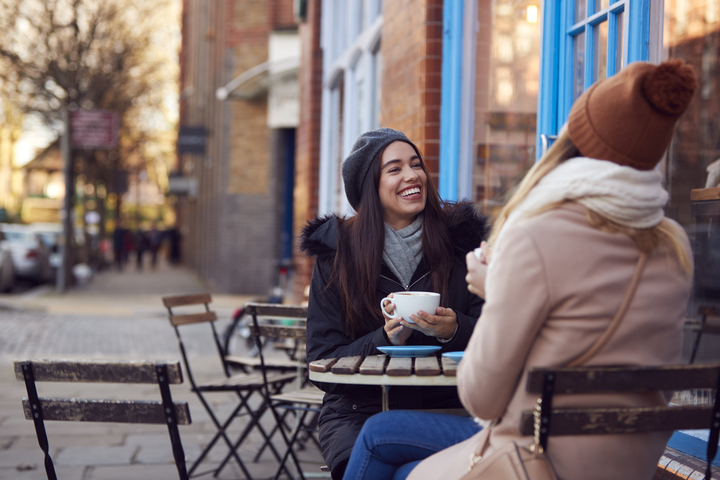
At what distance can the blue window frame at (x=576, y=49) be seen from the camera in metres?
3.31

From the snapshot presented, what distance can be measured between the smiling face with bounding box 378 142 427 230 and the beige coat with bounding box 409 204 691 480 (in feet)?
4.40

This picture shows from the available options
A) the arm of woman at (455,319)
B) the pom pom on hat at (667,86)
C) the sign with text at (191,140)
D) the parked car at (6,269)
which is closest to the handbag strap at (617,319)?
the pom pom on hat at (667,86)

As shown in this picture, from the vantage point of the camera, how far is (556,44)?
12.7ft

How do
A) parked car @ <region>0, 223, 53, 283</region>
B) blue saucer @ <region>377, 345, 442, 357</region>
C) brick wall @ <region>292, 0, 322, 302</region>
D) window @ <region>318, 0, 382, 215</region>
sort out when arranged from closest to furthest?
blue saucer @ <region>377, 345, 442, 357</region>, window @ <region>318, 0, 382, 215</region>, brick wall @ <region>292, 0, 322, 302</region>, parked car @ <region>0, 223, 53, 283</region>

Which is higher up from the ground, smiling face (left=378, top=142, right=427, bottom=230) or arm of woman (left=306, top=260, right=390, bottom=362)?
smiling face (left=378, top=142, right=427, bottom=230)

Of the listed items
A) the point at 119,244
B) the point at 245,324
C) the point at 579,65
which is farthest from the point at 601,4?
the point at 119,244

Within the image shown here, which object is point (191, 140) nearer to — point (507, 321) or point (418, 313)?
point (418, 313)

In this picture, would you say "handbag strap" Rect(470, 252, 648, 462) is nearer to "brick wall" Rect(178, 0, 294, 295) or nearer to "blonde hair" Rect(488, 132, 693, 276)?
"blonde hair" Rect(488, 132, 693, 276)

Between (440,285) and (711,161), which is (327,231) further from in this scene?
(711,161)

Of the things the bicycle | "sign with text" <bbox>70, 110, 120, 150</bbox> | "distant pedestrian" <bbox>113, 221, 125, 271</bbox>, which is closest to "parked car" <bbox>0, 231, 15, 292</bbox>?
"sign with text" <bbox>70, 110, 120, 150</bbox>

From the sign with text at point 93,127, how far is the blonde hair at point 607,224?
662 inches

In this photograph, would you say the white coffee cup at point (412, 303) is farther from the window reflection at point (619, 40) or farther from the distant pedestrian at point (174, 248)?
the distant pedestrian at point (174, 248)

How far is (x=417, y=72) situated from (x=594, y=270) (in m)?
3.77

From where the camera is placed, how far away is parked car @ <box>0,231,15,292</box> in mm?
17578
